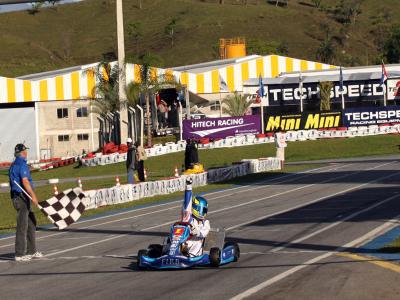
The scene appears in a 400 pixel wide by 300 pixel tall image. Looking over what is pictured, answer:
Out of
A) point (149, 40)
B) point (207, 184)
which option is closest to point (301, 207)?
point (207, 184)

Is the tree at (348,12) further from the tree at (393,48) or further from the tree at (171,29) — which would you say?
the tree at (393,48)

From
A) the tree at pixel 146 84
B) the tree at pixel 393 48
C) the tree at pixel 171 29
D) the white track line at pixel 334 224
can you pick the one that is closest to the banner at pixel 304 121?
the tree at pixel 146 84

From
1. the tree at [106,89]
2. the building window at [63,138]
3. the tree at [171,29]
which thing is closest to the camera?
the tree at [106,89]

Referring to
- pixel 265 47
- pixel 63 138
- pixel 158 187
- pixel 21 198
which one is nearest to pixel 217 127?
pixel 63 138

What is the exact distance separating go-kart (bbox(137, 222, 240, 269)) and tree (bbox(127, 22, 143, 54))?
145 metres

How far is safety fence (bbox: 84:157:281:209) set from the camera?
28.4 meters

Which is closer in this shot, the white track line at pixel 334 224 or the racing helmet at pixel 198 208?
the racing helmet at pixel 198 208

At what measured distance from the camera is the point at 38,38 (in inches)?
6826

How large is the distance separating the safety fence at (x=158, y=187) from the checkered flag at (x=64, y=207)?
32.4 ft

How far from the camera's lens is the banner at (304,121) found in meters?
58.2

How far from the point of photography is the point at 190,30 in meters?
158

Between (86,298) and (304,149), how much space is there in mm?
42749

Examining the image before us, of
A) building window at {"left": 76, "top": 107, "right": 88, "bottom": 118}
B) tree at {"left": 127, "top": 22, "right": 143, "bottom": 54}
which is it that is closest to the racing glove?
building window at {"left": 76, "top": 107, "right": 88, "bottom": 118}

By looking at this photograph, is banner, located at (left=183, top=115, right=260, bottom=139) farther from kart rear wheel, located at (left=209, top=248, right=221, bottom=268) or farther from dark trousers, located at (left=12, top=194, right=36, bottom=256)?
kart rear wheel, located at (left=209, top=248, right=221, bottom=268)
